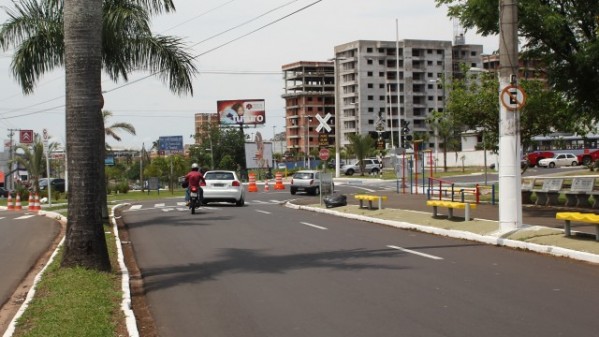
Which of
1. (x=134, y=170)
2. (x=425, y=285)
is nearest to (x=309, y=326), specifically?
(x=425, y=285)

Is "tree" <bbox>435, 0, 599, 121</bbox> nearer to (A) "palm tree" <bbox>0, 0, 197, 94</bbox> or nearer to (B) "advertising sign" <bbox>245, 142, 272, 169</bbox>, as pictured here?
(A) "palm tree" <bbox>0, 0, 197, 94</bbox>

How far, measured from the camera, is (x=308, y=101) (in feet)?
473

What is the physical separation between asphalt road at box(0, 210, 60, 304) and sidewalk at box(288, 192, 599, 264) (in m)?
8.49

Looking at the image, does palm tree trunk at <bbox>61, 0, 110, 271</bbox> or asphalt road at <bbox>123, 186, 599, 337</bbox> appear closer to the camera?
asphalt road at <bbox>123, 186, 599, 337</bbox>

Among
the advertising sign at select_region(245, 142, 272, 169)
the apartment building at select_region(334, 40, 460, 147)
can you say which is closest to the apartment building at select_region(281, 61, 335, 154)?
the apartment building at select_region(334, 40, 460, 147)

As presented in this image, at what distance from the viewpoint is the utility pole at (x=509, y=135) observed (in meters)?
13.8

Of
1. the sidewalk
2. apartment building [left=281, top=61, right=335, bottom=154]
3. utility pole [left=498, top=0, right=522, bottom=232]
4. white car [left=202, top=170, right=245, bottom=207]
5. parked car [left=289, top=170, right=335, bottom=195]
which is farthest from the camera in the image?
apartment building [left=281, top=61, right=335, bottom=154]

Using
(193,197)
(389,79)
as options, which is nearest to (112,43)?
(193,197)

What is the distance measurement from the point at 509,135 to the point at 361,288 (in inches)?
245

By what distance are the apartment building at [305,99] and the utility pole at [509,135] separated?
12795 cm

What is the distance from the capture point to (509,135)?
1383 cm

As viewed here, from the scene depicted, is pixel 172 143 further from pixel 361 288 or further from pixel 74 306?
pixel 74 306

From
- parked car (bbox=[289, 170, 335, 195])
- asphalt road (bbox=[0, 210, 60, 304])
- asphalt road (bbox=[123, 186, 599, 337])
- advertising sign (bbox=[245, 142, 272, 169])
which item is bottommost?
asphalt road (bbox=[0, 210, 60, 304])

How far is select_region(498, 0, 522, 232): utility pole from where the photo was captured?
543 inches
